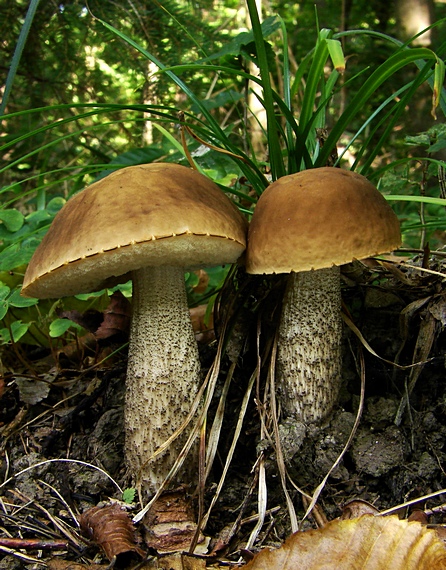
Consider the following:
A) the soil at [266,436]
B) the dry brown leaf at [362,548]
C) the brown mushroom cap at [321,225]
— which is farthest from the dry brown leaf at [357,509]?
the brown mushroom cap at [321,225]

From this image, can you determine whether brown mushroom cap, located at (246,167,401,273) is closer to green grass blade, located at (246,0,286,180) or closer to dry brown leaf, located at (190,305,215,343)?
green grass blade, located at (246,0,286,180)

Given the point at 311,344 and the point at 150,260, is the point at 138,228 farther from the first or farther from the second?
the point at 311,344

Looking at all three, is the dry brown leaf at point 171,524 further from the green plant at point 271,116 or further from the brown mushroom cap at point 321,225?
the brown mushroom cap at point 321,225

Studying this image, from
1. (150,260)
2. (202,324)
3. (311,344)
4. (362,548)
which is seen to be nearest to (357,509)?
(362,548)

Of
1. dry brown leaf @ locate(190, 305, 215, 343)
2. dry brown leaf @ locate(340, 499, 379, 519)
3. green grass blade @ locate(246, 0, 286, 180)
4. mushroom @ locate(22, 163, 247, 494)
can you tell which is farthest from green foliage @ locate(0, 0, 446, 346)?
dry brown leaf @ locate(340, 499, 379, 519)

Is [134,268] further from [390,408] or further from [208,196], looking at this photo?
[390,408]
